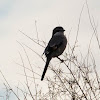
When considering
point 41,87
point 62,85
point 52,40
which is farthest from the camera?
point 52,40

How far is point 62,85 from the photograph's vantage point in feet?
16.0

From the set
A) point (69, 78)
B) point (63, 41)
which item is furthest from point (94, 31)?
point (63, 41)

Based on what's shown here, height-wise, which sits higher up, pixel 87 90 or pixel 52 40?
pixel 52 40

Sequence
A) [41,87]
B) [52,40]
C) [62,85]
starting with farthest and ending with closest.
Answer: [52,40], [41,87], [62,85]

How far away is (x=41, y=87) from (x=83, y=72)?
3.47ft

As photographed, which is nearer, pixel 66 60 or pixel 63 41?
pixel 66 60

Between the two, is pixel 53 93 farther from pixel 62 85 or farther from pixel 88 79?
pixel 88 79

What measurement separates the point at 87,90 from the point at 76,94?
0.69 feet

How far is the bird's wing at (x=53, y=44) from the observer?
275 inches

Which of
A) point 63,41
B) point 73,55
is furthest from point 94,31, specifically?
point 63,41

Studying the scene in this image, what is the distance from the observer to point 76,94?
4.70 m

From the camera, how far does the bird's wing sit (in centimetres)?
698

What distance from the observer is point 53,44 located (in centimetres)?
708

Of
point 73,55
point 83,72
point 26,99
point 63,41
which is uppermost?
point 63,41
